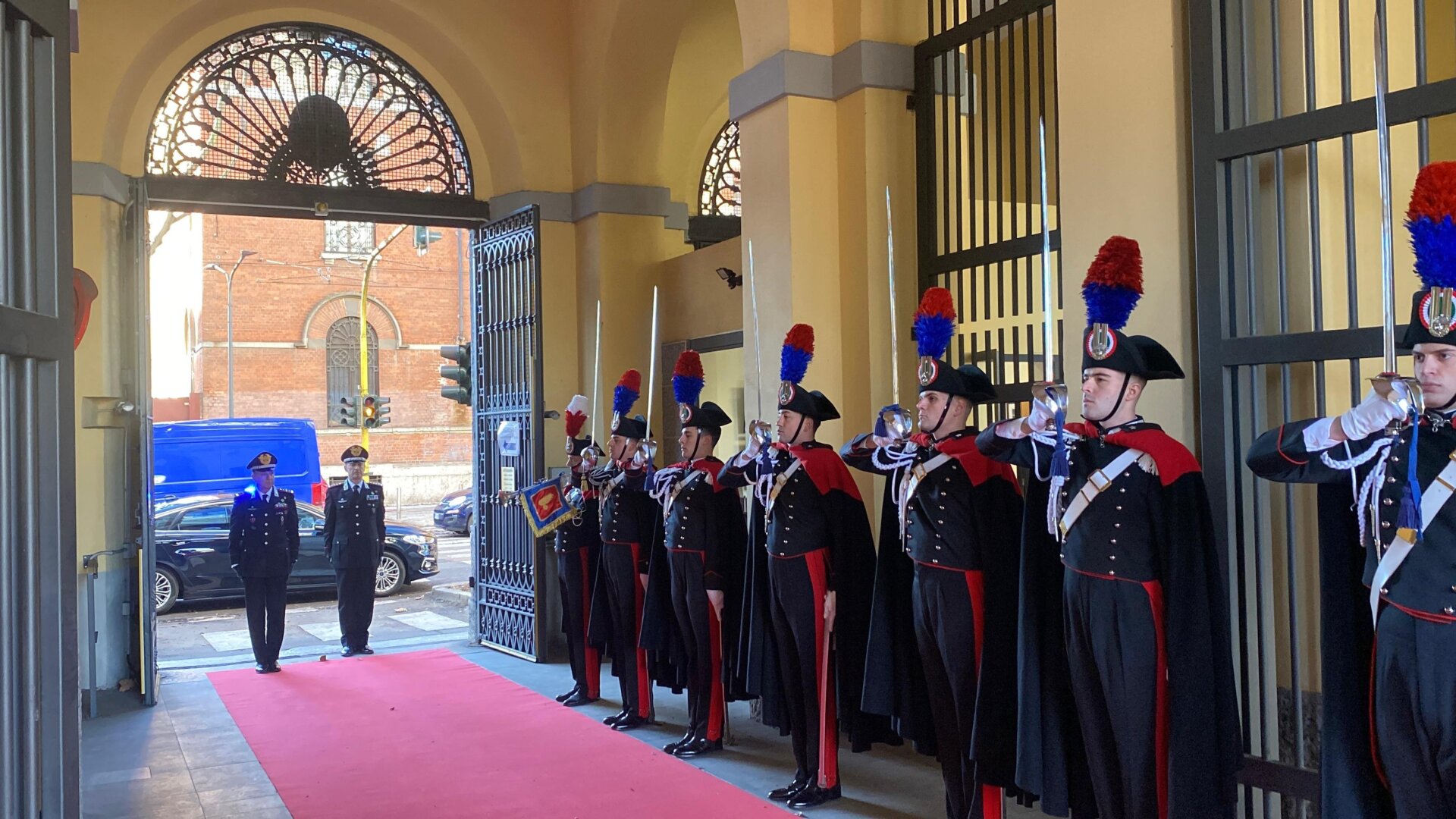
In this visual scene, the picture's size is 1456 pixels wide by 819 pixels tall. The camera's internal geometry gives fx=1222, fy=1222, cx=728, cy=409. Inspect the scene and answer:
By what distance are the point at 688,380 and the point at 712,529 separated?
76 centimetres

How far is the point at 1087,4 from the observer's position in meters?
4.30

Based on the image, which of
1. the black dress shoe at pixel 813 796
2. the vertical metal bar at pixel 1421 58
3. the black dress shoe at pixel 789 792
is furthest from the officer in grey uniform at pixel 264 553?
the vertical metal bar at pixel 1421 58

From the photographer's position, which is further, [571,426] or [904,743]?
[571,426]

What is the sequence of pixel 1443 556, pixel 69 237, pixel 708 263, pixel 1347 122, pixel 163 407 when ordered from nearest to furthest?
pixel 69 237, pixel 1443 556, pixel 1347 122, pixel 708 263, pixel 163 407

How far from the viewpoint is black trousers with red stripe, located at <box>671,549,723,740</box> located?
19.3ft

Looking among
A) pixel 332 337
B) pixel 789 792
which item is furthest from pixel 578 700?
pixel 332 337

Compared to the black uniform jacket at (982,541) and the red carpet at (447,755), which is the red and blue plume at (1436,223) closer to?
the black uniform jacket at (982,541)

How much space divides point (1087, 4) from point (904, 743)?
3.43m

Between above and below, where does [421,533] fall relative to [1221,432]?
below

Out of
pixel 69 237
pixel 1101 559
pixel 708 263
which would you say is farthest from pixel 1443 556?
pixel 708 263

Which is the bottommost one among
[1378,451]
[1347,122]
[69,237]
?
[1378,451]

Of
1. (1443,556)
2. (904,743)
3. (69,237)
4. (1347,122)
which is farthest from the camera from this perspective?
(904,743)

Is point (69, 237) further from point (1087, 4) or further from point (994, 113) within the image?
point (994, 113)

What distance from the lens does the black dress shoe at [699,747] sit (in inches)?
231
